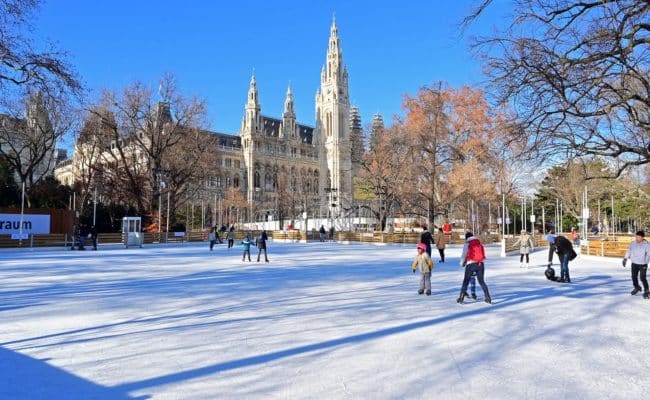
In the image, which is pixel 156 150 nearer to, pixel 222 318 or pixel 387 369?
pixel 222 318

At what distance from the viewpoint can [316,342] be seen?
232 inches

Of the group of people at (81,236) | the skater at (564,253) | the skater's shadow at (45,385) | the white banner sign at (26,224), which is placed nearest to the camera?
the skater's shadow at (45,385)

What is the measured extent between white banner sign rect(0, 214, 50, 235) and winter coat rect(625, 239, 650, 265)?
A: 30865 millimetres

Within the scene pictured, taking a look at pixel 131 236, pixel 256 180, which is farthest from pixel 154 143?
pixel 256 180

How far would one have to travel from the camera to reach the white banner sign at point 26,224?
93.5 feet

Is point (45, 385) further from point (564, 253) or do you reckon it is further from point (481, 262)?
point (564, 253)

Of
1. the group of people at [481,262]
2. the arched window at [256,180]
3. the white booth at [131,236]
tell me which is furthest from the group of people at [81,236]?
the arched window at [256,180]

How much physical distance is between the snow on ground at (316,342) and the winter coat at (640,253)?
78 cm

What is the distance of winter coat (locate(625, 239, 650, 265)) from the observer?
31.7 feet

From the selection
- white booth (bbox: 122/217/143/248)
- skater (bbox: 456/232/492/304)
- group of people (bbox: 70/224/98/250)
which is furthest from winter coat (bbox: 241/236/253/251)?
white booth (bbox: 122/217/143/248)

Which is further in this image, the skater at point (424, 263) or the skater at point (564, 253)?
the skater at point (564, 253)

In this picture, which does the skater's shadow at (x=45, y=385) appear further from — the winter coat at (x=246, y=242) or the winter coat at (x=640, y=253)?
the winter coat at (x=246, y=242)

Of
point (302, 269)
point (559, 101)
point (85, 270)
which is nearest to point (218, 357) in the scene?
point (559, 101)

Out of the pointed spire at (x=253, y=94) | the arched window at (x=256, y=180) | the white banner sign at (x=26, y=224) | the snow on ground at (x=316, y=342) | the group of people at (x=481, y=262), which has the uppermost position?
the pointed spire at (x=253, y=94)
